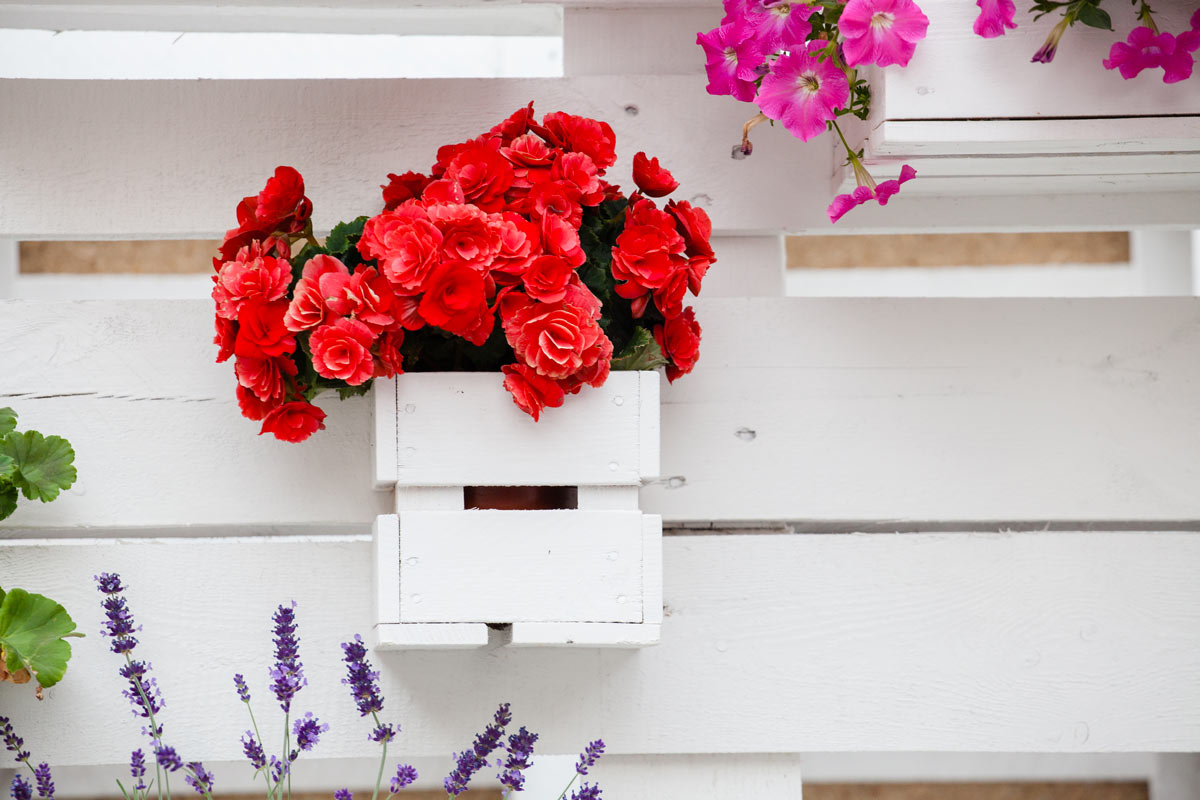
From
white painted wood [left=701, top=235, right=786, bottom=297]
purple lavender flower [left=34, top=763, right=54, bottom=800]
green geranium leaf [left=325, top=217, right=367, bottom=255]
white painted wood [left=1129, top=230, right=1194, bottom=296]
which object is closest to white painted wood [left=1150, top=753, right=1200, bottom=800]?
white painted wood [left=1129, top=230, right=1194, bottom=296]

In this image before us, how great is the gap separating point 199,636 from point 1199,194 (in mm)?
1102

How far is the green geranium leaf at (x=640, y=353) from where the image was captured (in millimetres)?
843

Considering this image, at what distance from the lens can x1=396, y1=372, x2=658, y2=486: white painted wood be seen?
839 mm

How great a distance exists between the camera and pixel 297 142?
3.25 ft

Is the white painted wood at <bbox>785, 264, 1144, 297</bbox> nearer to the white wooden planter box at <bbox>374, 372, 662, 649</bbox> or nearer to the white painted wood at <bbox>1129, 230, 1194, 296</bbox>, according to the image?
the white painted wood at <bbox>1129, 230, 1194, 296</bbox>

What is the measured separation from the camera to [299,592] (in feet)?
3.17

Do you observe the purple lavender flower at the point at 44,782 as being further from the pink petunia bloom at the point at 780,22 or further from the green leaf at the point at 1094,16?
the green leaf at the point at 1094,16

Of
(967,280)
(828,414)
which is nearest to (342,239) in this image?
(828,414)

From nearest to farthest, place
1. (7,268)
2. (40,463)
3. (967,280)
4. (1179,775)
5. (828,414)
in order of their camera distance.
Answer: (40,463)
(828,414)
(1179,775)
(7,268)
(967,280)

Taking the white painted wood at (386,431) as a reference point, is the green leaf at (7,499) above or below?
below

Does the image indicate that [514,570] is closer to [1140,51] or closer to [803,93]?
[803,93]

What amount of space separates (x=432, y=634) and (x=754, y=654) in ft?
1.11

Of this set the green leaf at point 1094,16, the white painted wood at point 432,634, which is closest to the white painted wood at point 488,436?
the white painted wood at point 432,634

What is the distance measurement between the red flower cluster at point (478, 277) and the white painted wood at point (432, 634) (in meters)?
0.19
